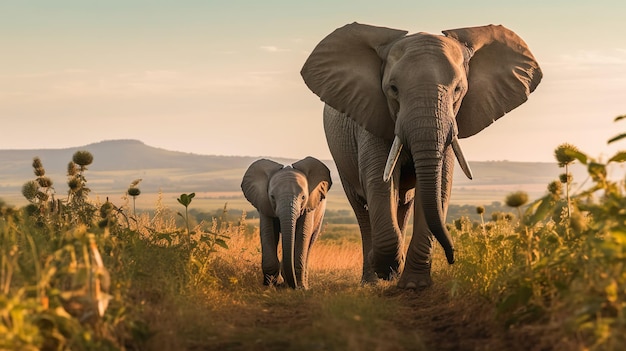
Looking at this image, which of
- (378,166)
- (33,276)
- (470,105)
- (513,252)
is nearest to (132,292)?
(33,276)

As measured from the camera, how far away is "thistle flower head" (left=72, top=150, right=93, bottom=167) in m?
12.8

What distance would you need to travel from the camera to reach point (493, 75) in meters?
13.0

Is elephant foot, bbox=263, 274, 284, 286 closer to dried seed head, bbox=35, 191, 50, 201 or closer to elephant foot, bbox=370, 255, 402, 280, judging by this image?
elephant foot, bbox=370, 255, 402, 280

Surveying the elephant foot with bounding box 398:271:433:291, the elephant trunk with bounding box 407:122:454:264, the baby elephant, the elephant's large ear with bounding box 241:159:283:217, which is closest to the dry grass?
the elephant foot with bounding box 398:271:433:291

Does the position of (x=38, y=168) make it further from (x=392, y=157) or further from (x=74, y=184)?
(x=392, y=157)

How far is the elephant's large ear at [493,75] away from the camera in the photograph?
12.7 meters

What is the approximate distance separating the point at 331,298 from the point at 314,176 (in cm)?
563

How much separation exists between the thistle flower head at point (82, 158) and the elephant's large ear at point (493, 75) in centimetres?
484

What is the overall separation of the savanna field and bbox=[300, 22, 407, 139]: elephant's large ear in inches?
89.2

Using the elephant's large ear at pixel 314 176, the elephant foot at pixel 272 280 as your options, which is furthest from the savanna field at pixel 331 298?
the elephant's large ear at pixel 314 176

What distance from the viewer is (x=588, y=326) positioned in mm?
6918

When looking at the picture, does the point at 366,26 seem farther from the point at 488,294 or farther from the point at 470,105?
the point at 488,294

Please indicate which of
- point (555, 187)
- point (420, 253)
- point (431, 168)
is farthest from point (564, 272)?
point (420, 253)

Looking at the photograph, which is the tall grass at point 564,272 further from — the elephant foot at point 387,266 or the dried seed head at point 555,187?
the elephant foot at point 387,266
